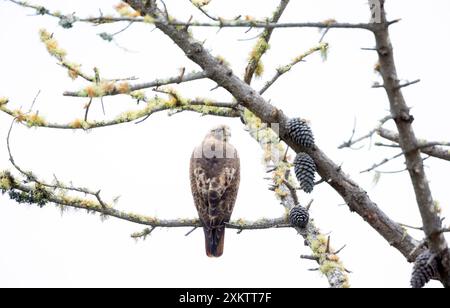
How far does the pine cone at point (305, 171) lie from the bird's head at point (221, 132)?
2.56m

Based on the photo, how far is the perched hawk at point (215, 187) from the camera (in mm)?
6613

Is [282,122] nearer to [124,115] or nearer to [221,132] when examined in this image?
[124,115]

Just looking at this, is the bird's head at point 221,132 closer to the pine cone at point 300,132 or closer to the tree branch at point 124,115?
the tree branch at point 124,115

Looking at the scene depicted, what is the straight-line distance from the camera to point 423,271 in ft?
12.8

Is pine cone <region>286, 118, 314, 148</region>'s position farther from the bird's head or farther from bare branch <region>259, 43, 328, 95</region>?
the bird's head

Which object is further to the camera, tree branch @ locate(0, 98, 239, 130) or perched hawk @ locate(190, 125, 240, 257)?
perched hawk @ locate(190, 125, 240, 257)

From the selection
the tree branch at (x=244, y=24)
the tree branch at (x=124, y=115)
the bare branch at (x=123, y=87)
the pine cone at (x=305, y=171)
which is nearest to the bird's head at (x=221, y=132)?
the tree branch at (x=124, y=115)

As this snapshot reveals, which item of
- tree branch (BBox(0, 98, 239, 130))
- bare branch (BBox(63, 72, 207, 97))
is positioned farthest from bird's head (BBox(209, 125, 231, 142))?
bare branch (BBox(63, 72, 207, 97))

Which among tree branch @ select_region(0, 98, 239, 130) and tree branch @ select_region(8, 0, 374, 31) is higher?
tree branch @ select_region(0, 98, 239, 130)

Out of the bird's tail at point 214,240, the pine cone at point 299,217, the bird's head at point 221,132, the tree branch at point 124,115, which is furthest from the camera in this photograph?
the bird's head at point 221,132

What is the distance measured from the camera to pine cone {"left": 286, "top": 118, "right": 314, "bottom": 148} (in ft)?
15.1

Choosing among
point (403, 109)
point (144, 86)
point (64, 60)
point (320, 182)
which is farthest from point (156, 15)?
point (403, 109)

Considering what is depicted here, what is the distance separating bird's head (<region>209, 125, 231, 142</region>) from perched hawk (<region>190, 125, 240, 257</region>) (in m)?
0.01
